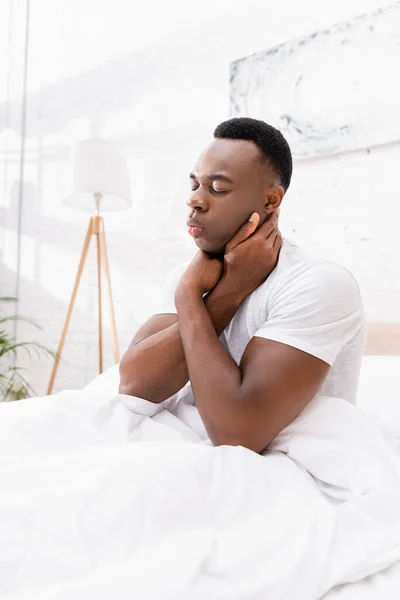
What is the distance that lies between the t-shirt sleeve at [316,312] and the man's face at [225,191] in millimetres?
195

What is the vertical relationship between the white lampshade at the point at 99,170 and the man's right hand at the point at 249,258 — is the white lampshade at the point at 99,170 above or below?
above

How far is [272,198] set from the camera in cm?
133

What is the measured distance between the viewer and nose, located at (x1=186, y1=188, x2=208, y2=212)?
1.27 metres

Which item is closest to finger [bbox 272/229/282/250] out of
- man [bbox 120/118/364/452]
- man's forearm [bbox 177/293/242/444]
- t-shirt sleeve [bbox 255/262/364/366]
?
man [bbox 120/118/364/452]

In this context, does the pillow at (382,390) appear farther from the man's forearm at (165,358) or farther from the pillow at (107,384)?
the pillow at (107,384)

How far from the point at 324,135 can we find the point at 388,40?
0.41 metres

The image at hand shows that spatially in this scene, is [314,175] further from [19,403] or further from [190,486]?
[190,486]

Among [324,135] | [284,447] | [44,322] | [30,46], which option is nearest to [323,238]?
[324,135]

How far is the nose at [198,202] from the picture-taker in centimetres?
127

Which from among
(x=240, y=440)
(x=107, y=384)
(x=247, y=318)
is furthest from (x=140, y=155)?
(x=240, y=440)

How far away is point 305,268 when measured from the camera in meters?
1.21

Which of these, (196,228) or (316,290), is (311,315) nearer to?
(316,290)

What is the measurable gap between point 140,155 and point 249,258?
1993mm

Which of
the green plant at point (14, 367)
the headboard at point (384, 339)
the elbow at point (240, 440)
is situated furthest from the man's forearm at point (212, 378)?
the green plant at point (14, 367)
